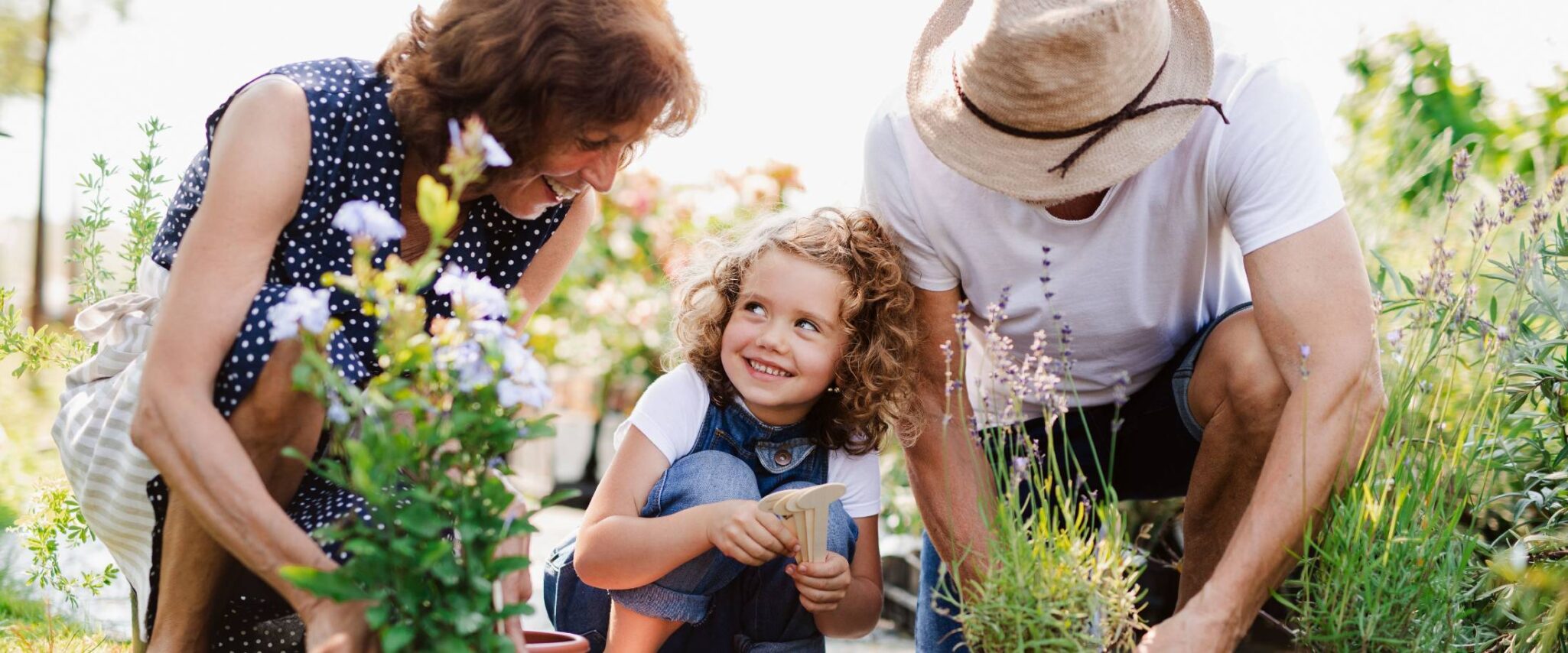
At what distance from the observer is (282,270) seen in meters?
1.84

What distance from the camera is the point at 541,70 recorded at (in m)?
1.70

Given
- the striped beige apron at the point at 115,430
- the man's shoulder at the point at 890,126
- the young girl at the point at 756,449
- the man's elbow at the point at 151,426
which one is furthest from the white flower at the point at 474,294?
the man's shoulder at the point at 890,126

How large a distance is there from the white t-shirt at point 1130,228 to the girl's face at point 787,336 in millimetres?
206

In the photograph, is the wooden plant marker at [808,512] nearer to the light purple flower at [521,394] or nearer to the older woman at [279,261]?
the older woman at [279,261]

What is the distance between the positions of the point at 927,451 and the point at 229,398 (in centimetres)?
125

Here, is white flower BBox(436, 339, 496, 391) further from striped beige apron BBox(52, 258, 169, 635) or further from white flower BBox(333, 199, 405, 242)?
striped beige apron BBox(52, 258, 169, 635)

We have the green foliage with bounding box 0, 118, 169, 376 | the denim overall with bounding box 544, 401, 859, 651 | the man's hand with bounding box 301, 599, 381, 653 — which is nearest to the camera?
the man's hand with bounding box 301, 599, 381, 653

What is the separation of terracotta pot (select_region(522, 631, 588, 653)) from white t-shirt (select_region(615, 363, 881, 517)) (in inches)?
20.0

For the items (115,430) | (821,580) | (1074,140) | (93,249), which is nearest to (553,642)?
(821,580)

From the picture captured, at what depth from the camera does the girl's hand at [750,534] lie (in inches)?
79.0

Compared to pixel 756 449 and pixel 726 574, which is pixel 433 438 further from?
pixel 756 449

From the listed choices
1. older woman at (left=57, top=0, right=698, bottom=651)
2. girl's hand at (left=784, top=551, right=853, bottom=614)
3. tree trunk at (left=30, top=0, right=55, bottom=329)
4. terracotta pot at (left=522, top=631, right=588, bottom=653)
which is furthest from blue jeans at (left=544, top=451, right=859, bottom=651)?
tree trunk at (left=30, top=0, right=55, bottom=329)

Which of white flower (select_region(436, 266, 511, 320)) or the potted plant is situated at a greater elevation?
white flower (select_region(436, 266, 511, 320))

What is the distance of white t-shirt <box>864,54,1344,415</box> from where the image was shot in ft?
6.77
